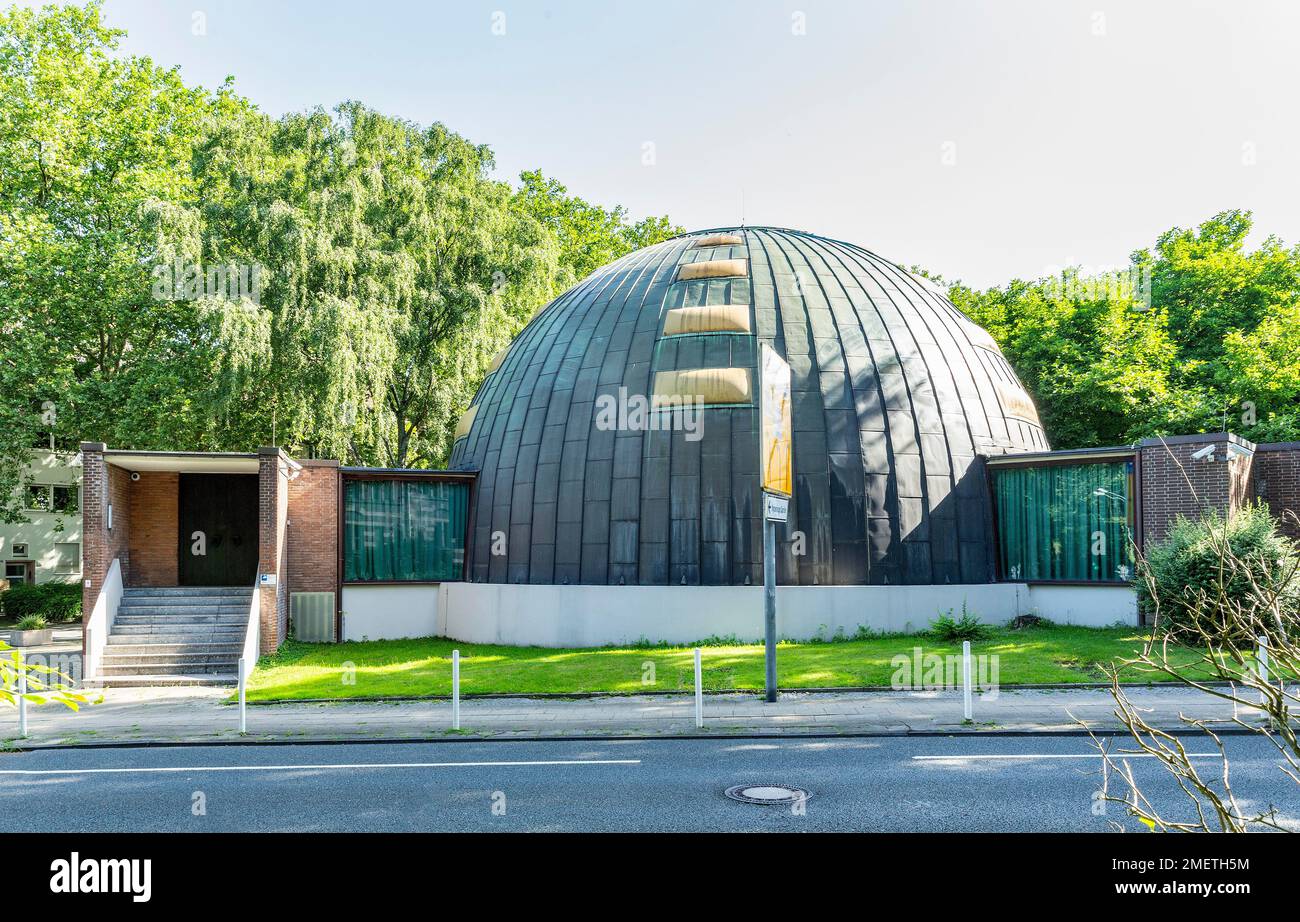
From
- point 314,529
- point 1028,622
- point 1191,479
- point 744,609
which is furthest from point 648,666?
point 1191,479

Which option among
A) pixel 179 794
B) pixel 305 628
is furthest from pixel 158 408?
pixel 179 794

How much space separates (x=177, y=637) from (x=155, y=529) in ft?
18.4

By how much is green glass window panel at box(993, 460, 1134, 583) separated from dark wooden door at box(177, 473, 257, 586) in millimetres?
22288

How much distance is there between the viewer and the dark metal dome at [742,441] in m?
21.5

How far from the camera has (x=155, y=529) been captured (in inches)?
947

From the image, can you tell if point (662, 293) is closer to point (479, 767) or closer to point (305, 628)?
point (305, 628)

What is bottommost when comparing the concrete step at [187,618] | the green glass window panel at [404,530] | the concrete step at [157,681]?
the concrete step at [157,681]

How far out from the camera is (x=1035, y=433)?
25984 millimetres

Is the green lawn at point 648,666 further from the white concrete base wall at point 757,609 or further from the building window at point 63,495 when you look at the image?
the building window at point 63,495

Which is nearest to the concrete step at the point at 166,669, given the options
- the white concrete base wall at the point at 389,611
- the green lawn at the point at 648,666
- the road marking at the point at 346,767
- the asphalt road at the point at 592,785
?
the green lawn at the point at 648,666

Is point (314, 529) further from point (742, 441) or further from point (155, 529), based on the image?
point (742, 441)

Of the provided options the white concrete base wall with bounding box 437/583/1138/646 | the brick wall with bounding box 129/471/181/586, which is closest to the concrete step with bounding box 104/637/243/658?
the brick wall with bounding box 129/471/181/586

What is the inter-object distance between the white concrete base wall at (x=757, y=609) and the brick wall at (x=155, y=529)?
10.4 metres

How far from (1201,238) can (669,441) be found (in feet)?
99.0
